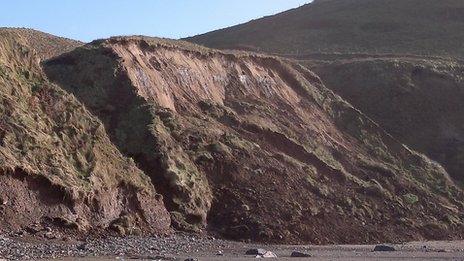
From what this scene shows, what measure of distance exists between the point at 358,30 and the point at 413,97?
32.2 metres

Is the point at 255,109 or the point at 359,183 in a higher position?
the point at 255,109

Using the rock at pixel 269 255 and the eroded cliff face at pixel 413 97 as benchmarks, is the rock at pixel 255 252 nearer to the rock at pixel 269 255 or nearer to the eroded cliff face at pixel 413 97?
the rock at pixel 269 255

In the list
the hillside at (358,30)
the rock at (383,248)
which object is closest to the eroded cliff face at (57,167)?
the rock at (383,248)

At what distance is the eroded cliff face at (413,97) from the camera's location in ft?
173

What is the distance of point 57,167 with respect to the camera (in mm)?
25984

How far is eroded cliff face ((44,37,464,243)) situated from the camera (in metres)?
32.0

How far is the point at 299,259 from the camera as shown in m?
24.1

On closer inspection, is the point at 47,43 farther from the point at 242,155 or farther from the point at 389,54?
the point at 389,54

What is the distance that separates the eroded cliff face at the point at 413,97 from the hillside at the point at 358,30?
15.3m

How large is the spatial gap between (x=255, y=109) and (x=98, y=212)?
1639 centimetres

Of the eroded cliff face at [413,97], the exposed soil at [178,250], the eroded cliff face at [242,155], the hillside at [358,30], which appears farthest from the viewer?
the hillside at [358,30]

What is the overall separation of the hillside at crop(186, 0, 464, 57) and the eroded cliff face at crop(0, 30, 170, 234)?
47.7 metres

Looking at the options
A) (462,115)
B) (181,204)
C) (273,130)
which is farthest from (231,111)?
(462,115)

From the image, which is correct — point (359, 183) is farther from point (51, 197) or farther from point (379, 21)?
point (379, 21)
